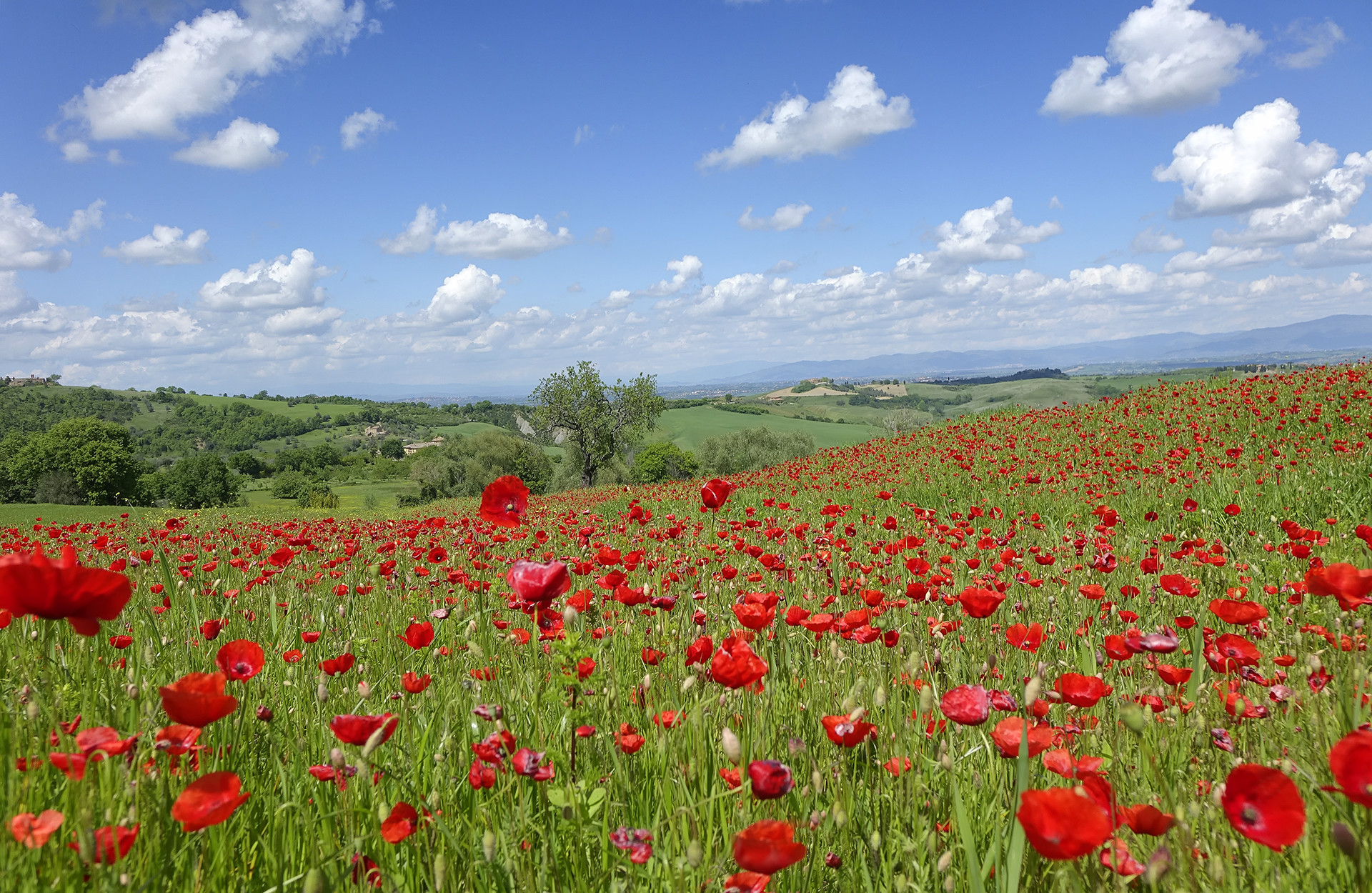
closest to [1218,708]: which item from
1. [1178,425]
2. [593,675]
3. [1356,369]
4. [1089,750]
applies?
[1089,750]

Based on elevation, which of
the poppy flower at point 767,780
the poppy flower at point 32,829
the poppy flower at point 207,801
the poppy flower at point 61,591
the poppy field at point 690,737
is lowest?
the poppy field at point 690,737

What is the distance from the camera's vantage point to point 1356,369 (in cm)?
1461

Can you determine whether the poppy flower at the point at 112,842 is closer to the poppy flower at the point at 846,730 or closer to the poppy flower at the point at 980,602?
the poppy flower at the point at 846,730

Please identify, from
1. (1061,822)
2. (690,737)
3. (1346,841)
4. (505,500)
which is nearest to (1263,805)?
(1346,841)

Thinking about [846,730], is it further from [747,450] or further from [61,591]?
[747,450]

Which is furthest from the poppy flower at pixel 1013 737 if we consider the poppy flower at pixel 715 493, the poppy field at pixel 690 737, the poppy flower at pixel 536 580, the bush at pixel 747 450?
the bush at pixel 747 450

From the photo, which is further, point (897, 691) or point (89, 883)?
point (897, 691)

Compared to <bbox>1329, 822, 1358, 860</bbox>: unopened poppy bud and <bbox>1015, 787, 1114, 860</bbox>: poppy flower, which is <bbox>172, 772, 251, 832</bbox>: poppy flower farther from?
<bbox>1329, 822, 1358, 860</bbox>: unopened poppy bud

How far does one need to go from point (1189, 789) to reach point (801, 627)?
1833 millimetres

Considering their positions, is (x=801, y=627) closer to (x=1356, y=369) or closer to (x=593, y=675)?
(x=593, y=675)

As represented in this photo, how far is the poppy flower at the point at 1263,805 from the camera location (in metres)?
1.09

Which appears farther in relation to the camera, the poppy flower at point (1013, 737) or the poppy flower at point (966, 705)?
the poppy flower at point (1013, 737)

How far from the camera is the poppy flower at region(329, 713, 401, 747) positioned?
1.50m

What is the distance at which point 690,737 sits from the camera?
2176 millimetres
